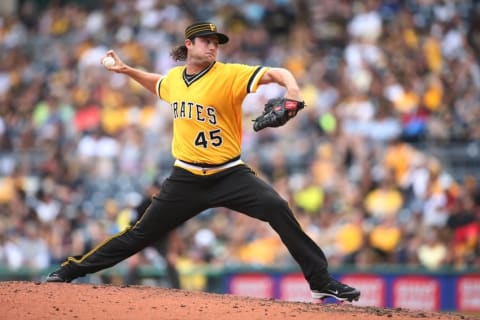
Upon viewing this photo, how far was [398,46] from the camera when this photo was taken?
1689cm

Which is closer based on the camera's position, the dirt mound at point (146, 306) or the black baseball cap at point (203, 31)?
the dirt mound at point (146, 306)

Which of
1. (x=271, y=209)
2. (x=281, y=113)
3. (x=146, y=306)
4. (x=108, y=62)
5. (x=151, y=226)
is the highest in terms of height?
(x=108, y=62)

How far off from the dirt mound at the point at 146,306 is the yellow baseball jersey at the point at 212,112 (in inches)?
45.5

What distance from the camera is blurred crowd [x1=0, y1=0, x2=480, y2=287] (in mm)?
14500

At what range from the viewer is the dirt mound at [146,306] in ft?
24.1

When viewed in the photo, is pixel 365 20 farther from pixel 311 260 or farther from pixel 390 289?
pixel 311 260

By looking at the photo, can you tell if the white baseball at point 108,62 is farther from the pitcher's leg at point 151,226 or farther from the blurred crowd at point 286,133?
the blurred crowd at point 286,133

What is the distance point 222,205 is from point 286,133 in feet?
25.9

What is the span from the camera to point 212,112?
7941 millimetres

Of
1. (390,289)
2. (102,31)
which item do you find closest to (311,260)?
(390,289)

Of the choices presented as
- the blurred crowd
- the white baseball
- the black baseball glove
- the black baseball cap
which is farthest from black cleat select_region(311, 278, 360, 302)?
the blurred crowd

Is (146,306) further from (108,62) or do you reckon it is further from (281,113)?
(108,62)

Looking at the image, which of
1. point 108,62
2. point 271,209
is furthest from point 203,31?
point 271,209

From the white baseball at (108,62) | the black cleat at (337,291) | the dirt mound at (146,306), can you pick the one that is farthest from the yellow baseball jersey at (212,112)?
the black cleat at (337,291)
